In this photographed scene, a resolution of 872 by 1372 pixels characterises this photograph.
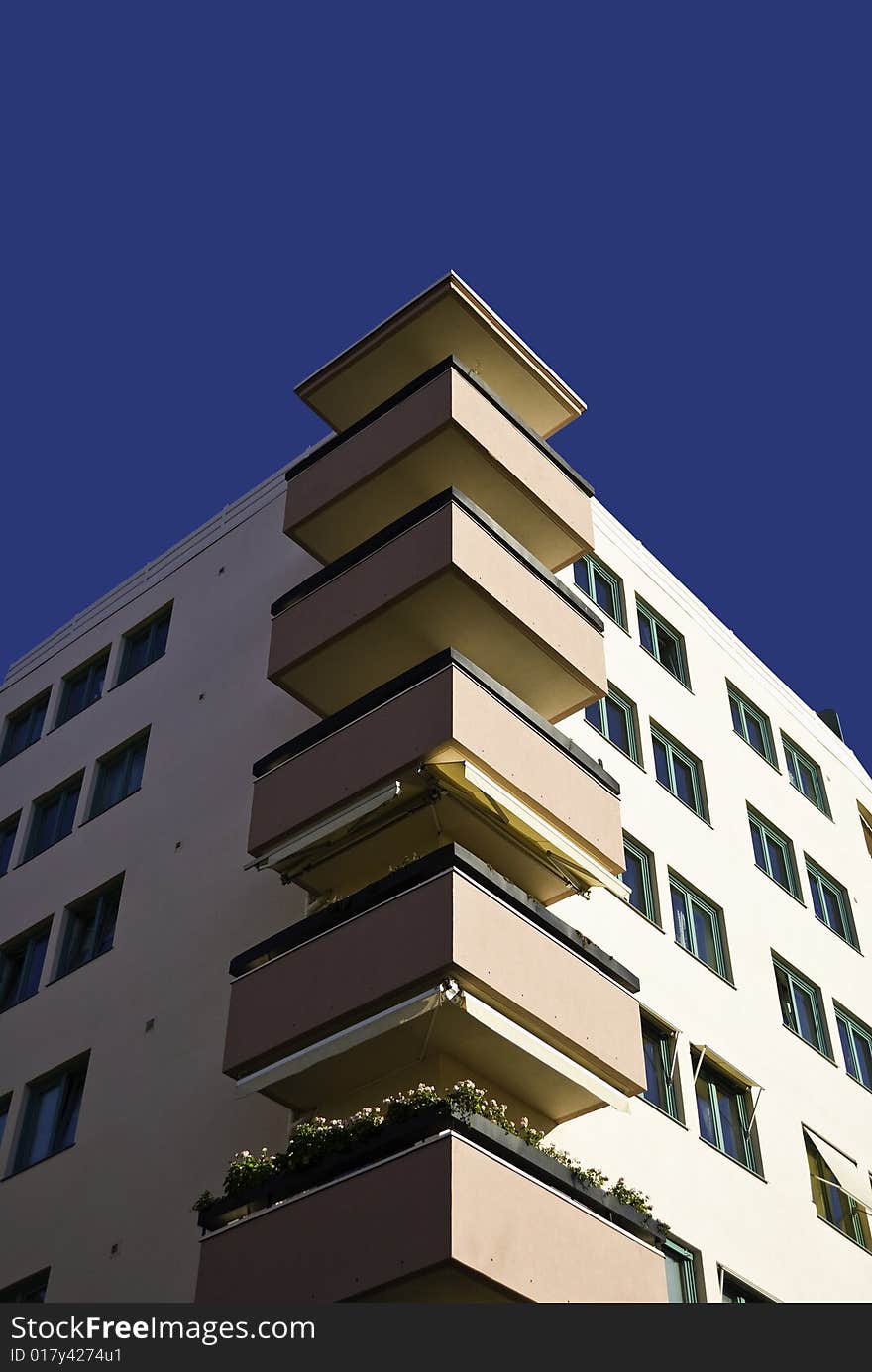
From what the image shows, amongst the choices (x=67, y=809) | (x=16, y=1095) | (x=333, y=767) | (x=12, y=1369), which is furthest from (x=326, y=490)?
(x=12, y=1369)

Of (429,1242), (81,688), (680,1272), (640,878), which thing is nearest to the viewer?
(429,1242)

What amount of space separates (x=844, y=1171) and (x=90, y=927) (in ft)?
41.2

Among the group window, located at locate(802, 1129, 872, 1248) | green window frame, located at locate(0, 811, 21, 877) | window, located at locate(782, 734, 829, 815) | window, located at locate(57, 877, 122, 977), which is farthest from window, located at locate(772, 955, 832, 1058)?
green window frame, located at locate(0, 811, 21, 877)

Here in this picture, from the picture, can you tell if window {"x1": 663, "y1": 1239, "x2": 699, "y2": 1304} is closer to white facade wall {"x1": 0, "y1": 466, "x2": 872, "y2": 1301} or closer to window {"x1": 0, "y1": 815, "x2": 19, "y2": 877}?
white facade wall {"x1": 0, "y1": 466, "x2": 872, "y2": 1301}

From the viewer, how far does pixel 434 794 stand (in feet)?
78.0

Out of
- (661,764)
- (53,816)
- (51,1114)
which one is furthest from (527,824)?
(53,816)

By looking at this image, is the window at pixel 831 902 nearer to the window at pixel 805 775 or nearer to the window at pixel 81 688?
the window at pixel 805 775

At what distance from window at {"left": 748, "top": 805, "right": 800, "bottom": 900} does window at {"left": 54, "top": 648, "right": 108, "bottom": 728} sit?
12.2 meters

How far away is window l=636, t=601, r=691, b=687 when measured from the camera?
33556mm

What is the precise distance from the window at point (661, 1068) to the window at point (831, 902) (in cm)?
842

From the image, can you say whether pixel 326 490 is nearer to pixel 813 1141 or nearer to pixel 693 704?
pixel 693 704

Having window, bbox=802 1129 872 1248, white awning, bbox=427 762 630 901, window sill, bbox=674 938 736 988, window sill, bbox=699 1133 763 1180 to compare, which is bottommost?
window sill, bbox=699 1133 763 1180

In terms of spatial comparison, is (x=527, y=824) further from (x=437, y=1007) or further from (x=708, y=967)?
(x=708, y=967)

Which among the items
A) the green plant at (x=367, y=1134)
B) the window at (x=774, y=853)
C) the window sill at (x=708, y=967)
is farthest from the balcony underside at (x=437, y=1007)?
the window at (x=774, y=853)
